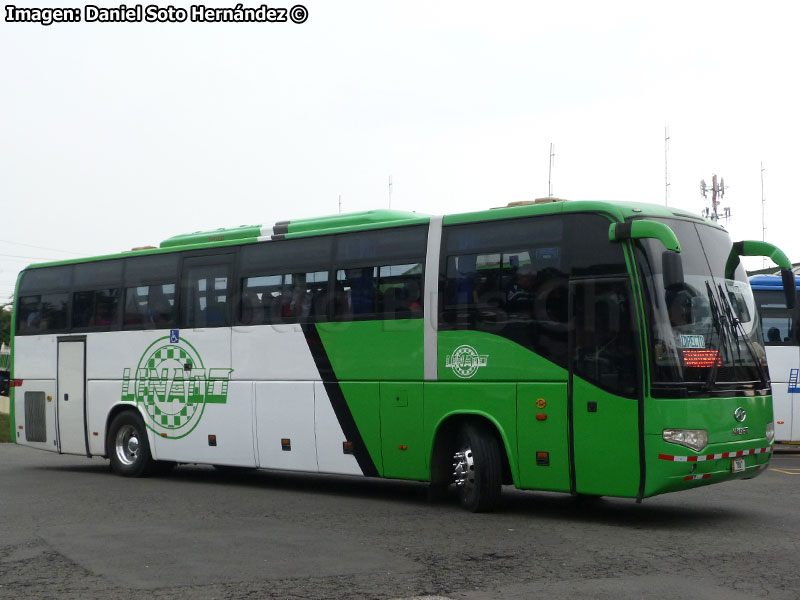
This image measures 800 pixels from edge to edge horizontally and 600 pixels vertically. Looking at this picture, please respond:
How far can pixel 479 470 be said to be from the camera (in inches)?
465

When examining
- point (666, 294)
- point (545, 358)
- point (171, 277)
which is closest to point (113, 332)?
point (171, 277)

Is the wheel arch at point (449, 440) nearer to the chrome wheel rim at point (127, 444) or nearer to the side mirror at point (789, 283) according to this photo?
the side mirror at point (789, 283)

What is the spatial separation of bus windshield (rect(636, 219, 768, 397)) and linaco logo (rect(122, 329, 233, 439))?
661 centimetres

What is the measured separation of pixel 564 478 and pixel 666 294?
213 cm

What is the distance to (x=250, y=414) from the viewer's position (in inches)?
581

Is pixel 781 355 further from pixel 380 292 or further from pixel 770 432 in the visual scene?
pixel 380 292

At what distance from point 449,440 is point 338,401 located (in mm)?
1716

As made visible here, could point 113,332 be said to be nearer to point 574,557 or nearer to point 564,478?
point 564,478

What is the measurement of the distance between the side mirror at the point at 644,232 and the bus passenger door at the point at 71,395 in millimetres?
9760

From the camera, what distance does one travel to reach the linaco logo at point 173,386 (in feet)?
50.5

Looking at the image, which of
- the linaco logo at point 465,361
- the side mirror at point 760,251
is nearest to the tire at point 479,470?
the linaco logo at point 465,361

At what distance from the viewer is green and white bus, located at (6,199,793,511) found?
10.7 meters

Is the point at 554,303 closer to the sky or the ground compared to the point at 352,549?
closer to the sky

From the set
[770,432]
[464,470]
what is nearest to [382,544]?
[464,470]
